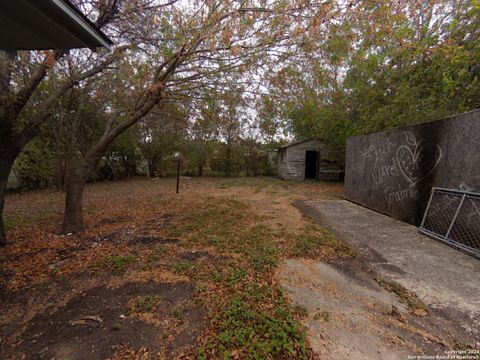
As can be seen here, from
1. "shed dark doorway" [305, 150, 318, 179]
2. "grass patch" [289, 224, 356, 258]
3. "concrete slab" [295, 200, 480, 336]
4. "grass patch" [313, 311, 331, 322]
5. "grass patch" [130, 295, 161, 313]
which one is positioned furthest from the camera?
"shed dark doorway" [305, 150, 318, 179]

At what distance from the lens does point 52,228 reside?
3.99m

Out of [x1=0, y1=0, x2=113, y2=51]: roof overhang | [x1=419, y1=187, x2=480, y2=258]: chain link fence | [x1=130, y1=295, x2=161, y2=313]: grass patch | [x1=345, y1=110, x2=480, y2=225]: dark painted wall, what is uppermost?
[x1=0, y1=0, x2=113, y2=51]: roof overhang

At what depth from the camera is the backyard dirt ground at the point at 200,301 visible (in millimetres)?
1470

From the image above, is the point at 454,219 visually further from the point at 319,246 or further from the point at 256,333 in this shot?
the point at 256,333

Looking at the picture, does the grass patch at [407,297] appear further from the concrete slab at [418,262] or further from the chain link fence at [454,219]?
the chain link fence at [454,219]

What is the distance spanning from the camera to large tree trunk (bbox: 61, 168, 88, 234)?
3.71 metres

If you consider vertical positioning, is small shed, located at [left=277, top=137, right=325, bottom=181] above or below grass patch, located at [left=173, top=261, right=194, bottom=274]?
above

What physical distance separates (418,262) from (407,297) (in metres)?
1.09

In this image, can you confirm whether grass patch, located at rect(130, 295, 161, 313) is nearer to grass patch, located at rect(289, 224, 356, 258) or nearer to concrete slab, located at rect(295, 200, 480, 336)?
grass patch, located at rect(289, 224, 356, 258)

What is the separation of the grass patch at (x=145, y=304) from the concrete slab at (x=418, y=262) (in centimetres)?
271

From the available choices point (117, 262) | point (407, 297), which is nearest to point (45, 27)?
point (117, 262)

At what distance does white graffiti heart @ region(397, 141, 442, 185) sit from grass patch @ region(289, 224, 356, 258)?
2.37m

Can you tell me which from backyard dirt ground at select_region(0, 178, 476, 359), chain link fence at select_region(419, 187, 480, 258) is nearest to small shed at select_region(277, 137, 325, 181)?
chain link fence at select_region(419, 187, 480, 258)

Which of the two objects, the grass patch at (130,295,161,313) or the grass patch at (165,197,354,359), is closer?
the grass patch at (165,197,354,359)
